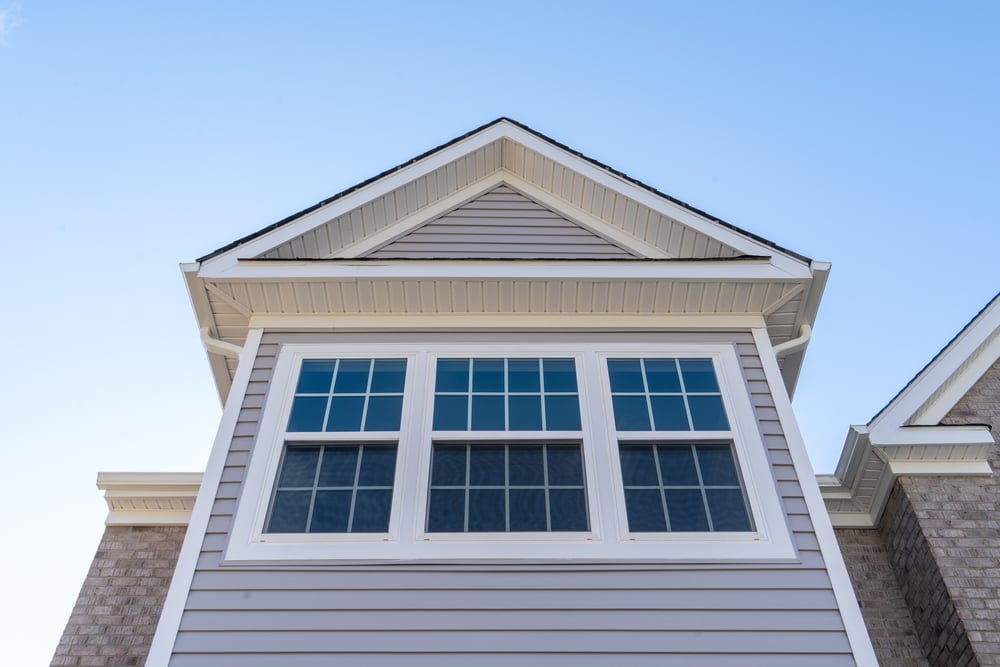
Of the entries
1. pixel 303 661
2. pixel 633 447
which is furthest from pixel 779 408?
pixel 303 661

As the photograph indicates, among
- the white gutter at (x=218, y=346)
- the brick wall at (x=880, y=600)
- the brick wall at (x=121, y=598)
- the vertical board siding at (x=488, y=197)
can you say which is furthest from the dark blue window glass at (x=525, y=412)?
the brick wall at (x=121, y=598)

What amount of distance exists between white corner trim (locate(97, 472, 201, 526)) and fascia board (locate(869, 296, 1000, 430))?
19.1ft

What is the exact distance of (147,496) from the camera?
754cm

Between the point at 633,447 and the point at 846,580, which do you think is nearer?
the point at 846,580

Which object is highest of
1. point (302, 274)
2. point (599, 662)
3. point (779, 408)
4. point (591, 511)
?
point (302, 274)

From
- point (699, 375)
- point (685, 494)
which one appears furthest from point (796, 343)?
point (685, 494)

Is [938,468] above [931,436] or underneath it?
underneath

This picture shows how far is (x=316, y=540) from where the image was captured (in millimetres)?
5684

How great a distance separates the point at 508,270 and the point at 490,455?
5.59 feet

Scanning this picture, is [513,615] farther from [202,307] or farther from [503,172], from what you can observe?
[503,172]

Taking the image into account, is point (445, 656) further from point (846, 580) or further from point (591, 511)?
point (846, 580)

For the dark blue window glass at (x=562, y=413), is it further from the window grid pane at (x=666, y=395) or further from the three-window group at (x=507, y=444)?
the window grid pane at (x=666, y=395)

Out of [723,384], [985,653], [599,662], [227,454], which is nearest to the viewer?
[599,662]

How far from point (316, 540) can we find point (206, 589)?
2.38ft
